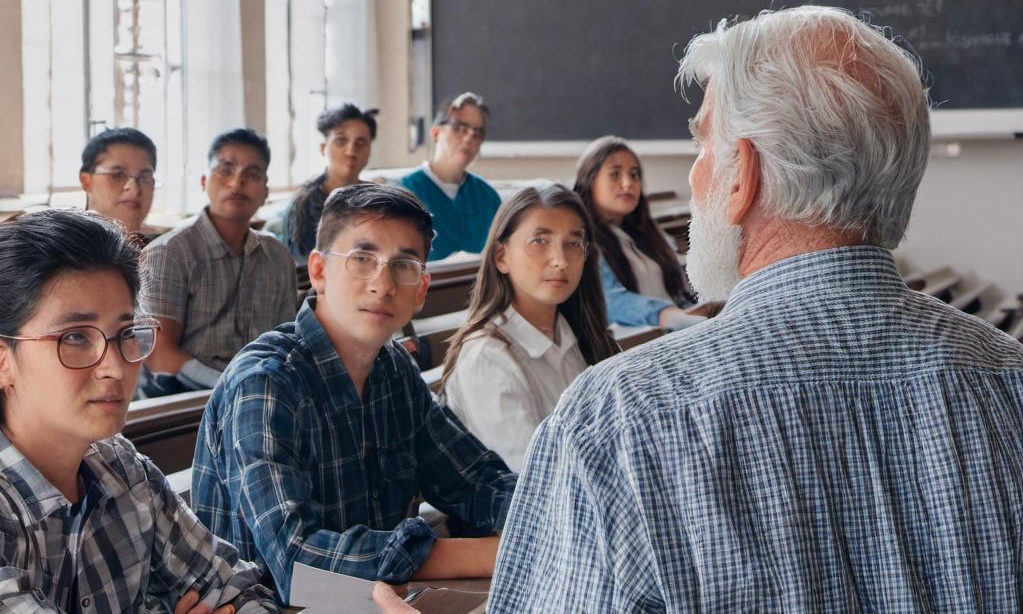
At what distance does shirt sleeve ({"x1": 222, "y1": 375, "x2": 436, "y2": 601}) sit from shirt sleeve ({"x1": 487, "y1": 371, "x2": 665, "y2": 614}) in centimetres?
67

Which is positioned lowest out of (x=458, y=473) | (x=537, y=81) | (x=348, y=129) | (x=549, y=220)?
(x=458, y=473)

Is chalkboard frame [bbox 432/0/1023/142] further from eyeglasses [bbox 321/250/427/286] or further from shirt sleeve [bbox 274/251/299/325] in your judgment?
eyeglasses [bbox 321/250/427/286]

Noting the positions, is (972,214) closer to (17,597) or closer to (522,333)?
(522,333)

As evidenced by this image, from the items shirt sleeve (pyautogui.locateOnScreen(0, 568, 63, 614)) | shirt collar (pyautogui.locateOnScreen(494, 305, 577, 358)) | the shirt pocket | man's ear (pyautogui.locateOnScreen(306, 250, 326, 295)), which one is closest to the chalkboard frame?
shirt collar (pyautogui.locateOnScreen(494, 305, 577, 358))

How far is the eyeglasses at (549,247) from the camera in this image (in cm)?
263

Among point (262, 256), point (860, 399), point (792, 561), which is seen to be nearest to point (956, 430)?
point (860, 399)

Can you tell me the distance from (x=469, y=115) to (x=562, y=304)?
2.21m

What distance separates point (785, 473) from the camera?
88 centimetres

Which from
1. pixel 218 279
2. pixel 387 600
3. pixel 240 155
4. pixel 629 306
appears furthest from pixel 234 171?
pixel 387 600

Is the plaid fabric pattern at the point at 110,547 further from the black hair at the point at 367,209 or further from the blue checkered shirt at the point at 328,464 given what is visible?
the black hair at the point at 367,209

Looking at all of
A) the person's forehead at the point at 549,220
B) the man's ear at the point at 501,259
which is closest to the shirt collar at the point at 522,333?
the man's ear at the point at 501,259

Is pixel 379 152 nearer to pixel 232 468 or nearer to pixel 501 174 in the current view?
pixel 501 174

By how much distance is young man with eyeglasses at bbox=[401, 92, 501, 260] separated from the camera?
472 cm

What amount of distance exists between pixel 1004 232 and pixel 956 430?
6.07 metres
